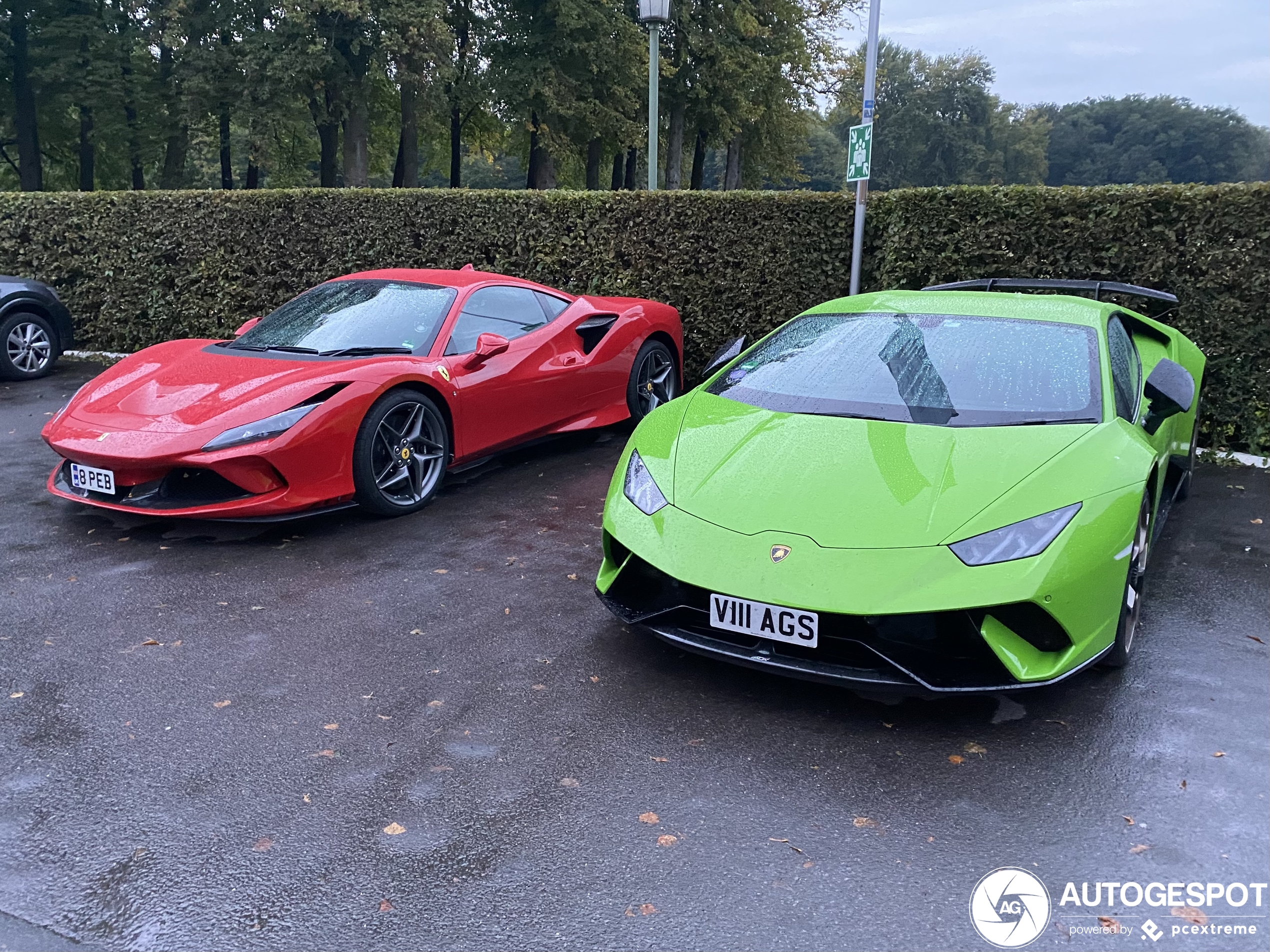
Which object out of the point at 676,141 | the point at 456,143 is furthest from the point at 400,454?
the point at 456,143

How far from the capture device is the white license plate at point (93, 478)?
4.86 meters

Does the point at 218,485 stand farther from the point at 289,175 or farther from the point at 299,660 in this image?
the point at 289,175

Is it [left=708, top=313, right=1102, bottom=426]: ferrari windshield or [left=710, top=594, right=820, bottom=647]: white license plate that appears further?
[left=708, top=313, right=1102, bottom=426]: ferrari windshield

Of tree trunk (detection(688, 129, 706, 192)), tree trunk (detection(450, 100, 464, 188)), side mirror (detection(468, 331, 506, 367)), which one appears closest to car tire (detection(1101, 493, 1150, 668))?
side mirror (detection(468, 331, 506, 367))

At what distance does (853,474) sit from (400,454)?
9.52ft

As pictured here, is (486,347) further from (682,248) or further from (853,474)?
(682,248)

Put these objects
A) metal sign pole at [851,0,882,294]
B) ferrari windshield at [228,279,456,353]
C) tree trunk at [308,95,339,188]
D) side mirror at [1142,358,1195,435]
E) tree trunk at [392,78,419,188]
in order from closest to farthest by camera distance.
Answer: side mirror at [1142,358,1195,435] → ferrari windshield at [228,279,456,353] → metal sign pole at [851,0,882,294] → tree trunk at [392,78,419,188] → tree trunk at [308,95,339,188]

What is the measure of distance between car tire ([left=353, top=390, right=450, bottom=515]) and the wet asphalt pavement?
2.76ft

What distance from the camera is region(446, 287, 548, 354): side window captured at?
597 centimetres

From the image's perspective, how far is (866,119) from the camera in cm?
774

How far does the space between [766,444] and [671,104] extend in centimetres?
3084

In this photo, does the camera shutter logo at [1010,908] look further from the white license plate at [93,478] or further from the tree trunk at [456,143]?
the tree trunk at [456,143]

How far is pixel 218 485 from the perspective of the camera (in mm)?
4879

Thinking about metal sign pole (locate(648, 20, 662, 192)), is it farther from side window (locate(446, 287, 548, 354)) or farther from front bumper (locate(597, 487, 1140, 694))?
front bumper (locate(597, 487, 1140, 694))
